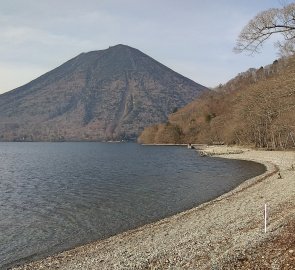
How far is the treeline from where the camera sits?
1703 cm

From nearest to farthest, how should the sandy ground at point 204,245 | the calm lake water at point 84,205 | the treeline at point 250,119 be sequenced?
the sandy ground at point 204,245 < the treeline at point 250,119 < the calm lake water at point 84,205

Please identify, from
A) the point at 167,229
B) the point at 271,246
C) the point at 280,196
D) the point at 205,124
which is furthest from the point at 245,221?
the point at 205,124

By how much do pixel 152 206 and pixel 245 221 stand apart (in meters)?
12.0

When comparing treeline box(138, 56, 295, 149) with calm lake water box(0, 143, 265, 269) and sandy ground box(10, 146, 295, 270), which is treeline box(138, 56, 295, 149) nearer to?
sandy ground box(10, 146, 295, 270)

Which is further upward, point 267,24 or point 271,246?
point 267,24

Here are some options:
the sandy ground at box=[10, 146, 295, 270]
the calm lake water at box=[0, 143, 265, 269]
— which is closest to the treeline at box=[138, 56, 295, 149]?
the sandy ground at box=[10, 146, 295, 270]

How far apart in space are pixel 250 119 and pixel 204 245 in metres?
79.2

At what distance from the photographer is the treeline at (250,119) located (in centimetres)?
1703

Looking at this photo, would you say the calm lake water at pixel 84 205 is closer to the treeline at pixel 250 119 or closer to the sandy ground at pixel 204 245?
the sandy ground at pixel 204 245

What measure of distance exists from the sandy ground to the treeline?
5354 mm

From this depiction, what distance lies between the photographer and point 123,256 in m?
17.0

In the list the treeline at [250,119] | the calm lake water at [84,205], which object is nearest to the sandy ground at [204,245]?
the calm lake water at [84,205]

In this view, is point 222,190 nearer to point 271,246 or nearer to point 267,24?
point 271,246

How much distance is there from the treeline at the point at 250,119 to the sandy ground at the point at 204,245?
5.35m
